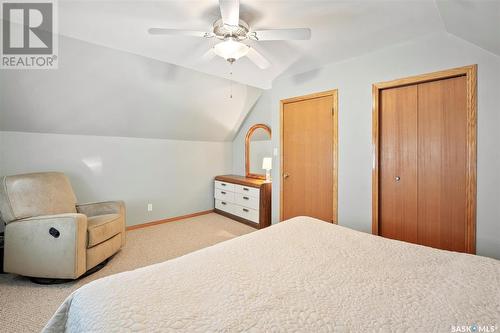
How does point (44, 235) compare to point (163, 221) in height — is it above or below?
above

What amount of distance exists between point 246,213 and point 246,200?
0.71 feet

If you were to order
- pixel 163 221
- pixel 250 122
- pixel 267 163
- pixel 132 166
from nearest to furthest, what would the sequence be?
pixel 132 166, pixel 267 163, pixel 163 221, pixel 250 122

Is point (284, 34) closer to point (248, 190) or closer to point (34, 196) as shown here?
point (248, 190)

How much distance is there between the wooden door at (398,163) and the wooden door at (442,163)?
64 millimetres

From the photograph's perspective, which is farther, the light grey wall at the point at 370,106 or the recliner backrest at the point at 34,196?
the recliner backrest at the point at 34,196

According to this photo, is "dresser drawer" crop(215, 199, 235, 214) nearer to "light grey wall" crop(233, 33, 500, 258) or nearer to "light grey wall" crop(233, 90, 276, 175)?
"light grey wall" crop(233, 90, 276, 175)

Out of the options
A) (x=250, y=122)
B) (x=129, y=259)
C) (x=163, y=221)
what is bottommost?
(x=129, y=259)

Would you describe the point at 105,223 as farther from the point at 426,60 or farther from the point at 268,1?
the point at 426,60

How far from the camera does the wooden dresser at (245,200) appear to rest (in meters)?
3.69

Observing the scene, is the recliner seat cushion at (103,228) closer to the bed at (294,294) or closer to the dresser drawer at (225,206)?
the bed at (294,294)

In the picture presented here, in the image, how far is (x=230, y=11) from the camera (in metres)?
1.49

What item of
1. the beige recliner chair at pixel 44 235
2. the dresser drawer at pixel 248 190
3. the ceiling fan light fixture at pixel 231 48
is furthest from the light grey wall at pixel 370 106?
the beige recliner chair at pixel 44 235

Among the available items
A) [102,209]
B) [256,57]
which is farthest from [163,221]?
[256,57]

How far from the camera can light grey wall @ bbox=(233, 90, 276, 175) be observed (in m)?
4.18
